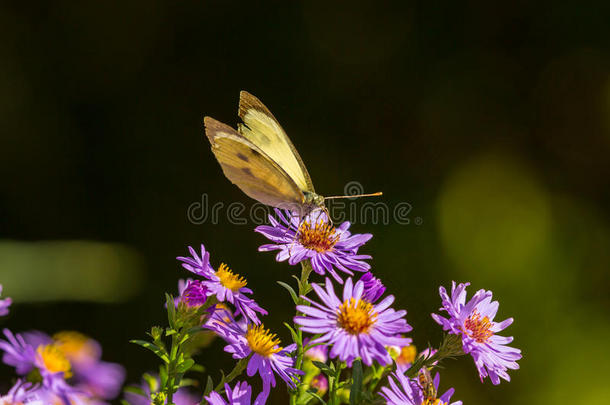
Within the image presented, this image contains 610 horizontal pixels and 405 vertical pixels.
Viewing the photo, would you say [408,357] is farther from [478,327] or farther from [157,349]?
[157,349]

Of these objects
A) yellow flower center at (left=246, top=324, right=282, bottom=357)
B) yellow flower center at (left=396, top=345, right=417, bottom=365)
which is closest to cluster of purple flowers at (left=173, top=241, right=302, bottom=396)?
yellow flower center at (left=246, top=324, right=282, bottom=357)

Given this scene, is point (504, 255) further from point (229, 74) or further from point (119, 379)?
point (119, 379)

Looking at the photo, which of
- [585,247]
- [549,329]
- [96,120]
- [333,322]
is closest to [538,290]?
[549,329]

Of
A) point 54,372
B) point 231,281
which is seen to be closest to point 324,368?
point 231,281

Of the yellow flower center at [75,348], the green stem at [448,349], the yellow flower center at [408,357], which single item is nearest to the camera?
the green stem at [448,349]

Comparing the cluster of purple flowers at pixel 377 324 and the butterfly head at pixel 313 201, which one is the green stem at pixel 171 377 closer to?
the cluster of purple flowers at pixel 377 324

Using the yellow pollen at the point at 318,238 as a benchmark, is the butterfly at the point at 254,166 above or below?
above

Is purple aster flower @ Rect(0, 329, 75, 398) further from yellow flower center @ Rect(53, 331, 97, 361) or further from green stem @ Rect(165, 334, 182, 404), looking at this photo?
yellow flower center @ Rect(53, 331, 97, 361)

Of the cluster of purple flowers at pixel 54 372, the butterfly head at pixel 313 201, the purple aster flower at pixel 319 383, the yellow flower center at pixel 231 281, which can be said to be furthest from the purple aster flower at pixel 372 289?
the butterfly head at pixel 313 201

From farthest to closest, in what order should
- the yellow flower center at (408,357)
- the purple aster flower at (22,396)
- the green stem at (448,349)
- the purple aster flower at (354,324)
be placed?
the yellow flower center at (408,357) → the green stem at (448,349) → the purple aster flower at (354,324) → the purple aster flower at (22,396)
